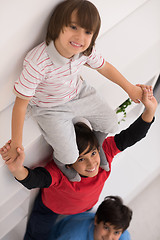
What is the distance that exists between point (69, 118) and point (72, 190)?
373 millimetres

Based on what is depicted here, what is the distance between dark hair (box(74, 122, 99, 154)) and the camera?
1085 mm

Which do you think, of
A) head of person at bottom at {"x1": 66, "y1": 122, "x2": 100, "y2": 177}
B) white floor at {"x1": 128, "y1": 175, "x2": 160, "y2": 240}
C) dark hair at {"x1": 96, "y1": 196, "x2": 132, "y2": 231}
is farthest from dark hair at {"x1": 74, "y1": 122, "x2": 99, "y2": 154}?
white floor at {"x1": 128, "y1": 175, "x2": 160, "y2": 240}

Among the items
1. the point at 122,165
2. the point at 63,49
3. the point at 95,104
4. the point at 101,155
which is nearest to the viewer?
the point at 63,49

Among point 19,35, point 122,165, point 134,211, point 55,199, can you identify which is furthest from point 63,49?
point 134,211

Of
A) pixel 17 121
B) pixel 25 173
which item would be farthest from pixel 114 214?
pixel 17 121

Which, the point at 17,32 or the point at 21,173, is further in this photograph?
the point at 21,173

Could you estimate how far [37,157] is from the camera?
1155 mm

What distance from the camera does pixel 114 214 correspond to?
1.41 meters

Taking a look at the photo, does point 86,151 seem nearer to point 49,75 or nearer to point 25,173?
point 25,173

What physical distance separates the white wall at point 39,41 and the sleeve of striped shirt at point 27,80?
0.08 m

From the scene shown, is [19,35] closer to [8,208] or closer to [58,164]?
[58,164]

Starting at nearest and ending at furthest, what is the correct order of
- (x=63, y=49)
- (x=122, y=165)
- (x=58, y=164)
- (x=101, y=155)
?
(x=63, y=49) < (x=58, y=164) < (x=101, y=155) < (x=122, y=165)

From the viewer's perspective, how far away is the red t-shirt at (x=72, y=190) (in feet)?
3.91

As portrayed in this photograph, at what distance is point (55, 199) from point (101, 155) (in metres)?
0.30
